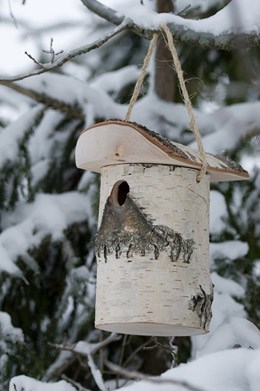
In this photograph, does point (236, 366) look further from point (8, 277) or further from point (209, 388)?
point (8, 277)

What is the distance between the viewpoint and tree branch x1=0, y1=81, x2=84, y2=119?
3.86 meters

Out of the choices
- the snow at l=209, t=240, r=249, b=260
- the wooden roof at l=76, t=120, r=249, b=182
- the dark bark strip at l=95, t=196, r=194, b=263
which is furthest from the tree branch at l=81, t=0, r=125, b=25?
the snow at l=209, t=240, r=249, b=260

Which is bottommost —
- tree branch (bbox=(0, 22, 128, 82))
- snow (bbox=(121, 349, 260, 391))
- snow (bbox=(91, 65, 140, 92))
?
snow (bbox=(121, 349, 260, 391))

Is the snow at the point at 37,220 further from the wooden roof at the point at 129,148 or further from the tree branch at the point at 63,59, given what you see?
the tree branch at the point at 63,59

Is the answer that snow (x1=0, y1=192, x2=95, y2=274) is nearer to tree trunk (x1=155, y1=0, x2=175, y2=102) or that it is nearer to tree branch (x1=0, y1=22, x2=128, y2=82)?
tree trunk (x1=155, y1=0, x2=175, y2=102)

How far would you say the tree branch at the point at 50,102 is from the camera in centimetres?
386

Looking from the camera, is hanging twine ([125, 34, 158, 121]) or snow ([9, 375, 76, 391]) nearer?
hanging twine ([125, 34, 158, 121])

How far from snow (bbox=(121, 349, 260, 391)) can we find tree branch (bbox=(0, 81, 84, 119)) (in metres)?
2.34

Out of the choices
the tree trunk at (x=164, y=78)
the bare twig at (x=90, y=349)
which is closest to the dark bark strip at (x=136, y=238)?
the bare twig at (x=90, y=349)

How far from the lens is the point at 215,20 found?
2.77 m

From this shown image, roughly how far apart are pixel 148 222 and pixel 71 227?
162 centimetres

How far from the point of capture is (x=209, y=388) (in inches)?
60.9

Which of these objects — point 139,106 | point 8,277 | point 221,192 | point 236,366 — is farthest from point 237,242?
point 236,366

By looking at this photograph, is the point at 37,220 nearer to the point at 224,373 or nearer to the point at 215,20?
the point at 215,20
